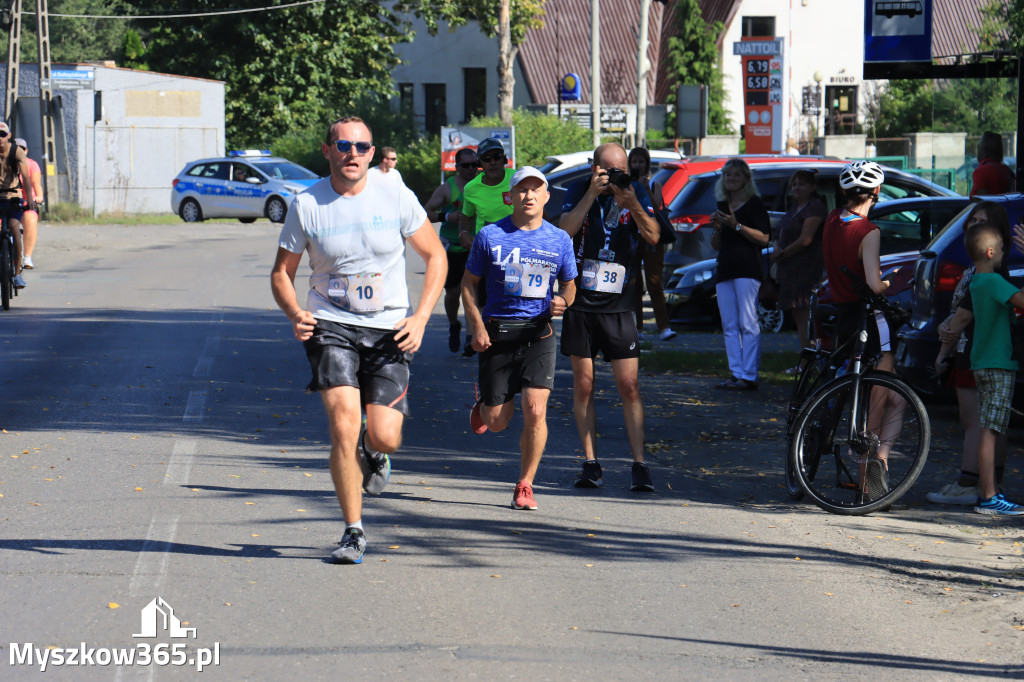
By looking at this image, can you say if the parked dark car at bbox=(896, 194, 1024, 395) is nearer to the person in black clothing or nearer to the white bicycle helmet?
the white bicycle helmet

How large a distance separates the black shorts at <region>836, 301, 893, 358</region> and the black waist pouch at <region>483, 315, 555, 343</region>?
1.76m

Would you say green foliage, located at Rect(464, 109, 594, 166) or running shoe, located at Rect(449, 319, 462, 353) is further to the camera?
green foliage, located at Rect(464, 109, 594, 166)

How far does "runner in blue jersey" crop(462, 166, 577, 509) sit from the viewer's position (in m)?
7.23

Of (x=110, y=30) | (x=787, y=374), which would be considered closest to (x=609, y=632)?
(x=787, y=374)

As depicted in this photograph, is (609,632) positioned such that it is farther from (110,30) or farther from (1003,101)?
(110,30)

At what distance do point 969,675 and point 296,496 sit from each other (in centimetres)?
388

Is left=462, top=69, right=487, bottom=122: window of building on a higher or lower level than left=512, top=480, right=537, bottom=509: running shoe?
higher

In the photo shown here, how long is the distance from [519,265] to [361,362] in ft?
4.25

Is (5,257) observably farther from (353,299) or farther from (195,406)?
(353,299)

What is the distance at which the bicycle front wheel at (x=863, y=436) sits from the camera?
24.1 feet

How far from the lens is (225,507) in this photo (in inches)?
288

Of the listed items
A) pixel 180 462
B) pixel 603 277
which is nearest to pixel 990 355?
pixel 603 277

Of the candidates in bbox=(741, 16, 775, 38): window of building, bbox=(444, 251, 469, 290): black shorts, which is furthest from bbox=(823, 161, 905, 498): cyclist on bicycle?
bbox=(741, 16, 775, 38): window of building

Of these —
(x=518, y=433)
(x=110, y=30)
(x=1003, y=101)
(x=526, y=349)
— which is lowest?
(x=518, y=433)
